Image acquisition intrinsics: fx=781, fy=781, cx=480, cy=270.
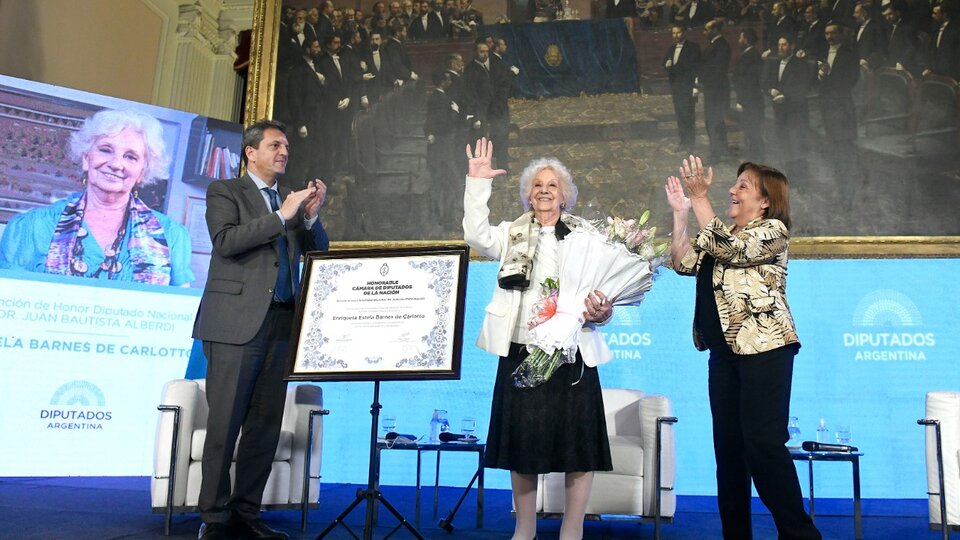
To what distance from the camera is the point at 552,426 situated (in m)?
2.79

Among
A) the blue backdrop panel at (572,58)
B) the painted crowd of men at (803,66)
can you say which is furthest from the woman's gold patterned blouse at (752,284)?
the blue backdrop panel at (572,58)

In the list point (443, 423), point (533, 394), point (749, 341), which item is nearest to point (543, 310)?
point (533, 394)

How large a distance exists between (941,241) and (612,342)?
2457mm

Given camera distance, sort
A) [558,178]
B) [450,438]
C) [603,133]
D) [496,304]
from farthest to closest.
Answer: [603,133] → [450,438] → [558,178] → [496,304]

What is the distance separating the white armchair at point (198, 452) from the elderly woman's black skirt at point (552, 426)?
1.26 metres

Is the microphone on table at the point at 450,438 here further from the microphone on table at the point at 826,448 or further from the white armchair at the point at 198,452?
the microphone on table at the point at 826,448

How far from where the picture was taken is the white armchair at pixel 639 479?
3717 millimetres

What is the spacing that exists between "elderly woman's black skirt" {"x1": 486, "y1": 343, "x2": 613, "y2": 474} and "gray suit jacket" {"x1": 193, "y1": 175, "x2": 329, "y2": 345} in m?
1.04

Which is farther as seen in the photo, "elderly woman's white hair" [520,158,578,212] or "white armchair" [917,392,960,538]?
"white armchair" [917,392,960,538]

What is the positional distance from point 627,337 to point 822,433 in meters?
1.45

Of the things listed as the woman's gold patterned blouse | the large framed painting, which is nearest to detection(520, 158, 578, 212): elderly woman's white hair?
the woman's gold patterned blouse

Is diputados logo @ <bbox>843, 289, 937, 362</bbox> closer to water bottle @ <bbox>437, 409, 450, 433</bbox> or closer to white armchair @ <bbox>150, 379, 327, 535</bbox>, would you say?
water bottle @ <bbox>437, 409, 450, 433</bbox>

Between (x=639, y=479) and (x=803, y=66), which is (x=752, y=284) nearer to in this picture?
(x=639, y=479)

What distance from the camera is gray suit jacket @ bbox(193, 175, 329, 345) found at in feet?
10.0
